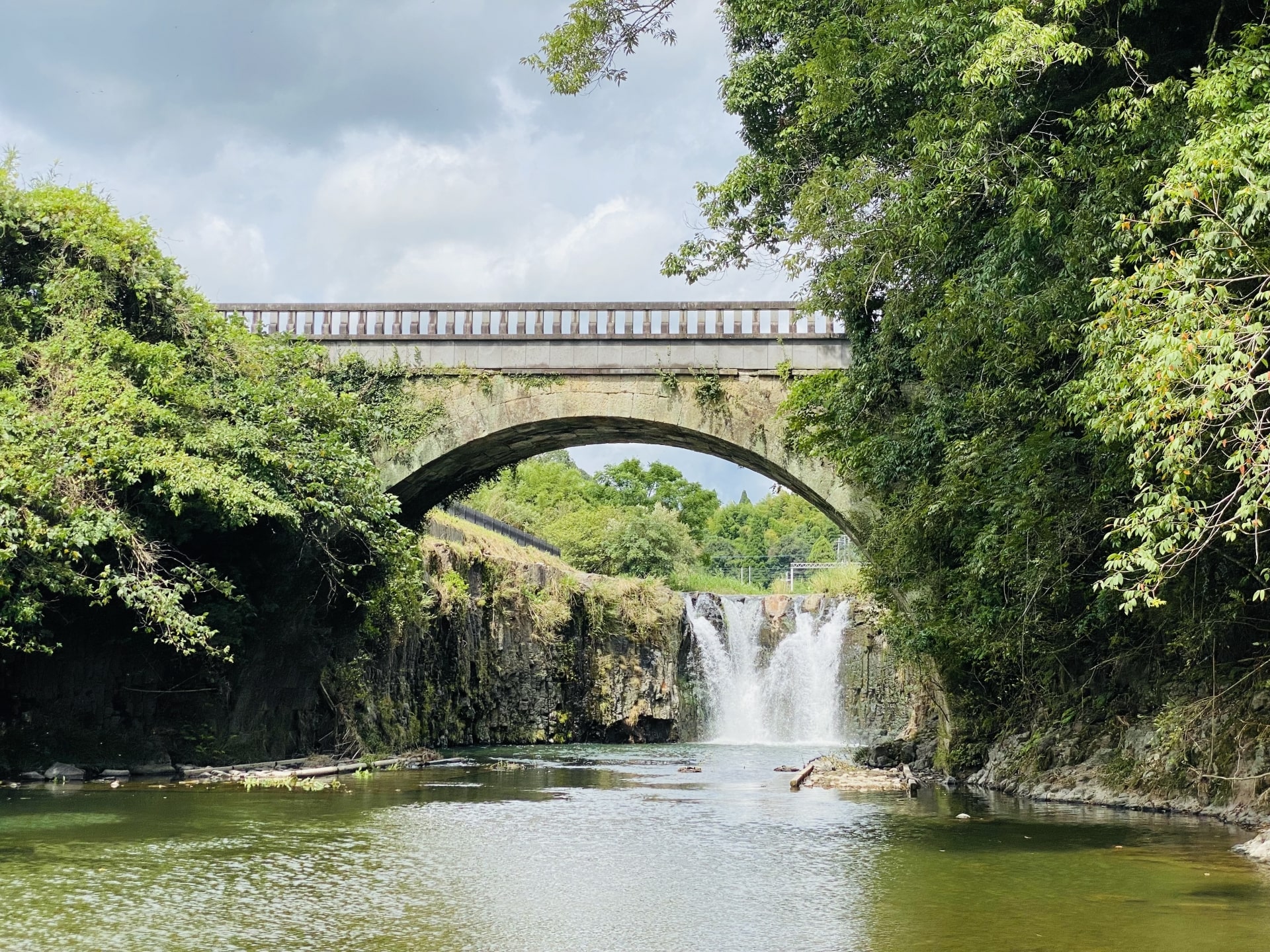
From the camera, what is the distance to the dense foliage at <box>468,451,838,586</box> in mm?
40188

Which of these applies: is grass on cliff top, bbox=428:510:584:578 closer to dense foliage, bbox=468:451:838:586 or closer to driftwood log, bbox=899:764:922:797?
dense foliage, bbox=468:451:838:586

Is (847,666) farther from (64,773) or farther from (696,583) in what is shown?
(64,773)

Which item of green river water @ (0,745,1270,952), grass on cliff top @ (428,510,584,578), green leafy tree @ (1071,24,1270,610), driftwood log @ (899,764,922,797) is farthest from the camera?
grass on cliff top @ (428,510,584,578)

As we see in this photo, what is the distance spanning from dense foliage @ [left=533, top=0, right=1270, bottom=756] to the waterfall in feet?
43.5

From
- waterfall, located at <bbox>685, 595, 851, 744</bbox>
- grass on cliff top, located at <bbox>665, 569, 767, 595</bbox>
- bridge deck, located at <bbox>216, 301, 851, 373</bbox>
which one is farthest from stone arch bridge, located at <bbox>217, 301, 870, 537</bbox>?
grass on cliff top, located at <bbox>665, 569, 767, 595</bbox>

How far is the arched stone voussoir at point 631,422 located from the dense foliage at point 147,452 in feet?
4.08

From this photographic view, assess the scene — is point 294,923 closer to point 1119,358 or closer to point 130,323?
point 1119,358

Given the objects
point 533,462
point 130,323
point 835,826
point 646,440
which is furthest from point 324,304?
point 533,462

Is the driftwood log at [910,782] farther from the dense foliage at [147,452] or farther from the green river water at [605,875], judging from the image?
the dense foliage at [147,452]

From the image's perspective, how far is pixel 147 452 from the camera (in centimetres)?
1169

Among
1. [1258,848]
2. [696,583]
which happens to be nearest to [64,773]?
[1258,848]

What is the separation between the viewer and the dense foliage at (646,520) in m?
40.2

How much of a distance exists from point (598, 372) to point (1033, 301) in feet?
28.4

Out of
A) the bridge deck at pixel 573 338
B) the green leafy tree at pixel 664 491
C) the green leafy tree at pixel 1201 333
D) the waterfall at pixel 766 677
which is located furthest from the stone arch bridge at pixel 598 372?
the green leafy tree at pixel 664 491
